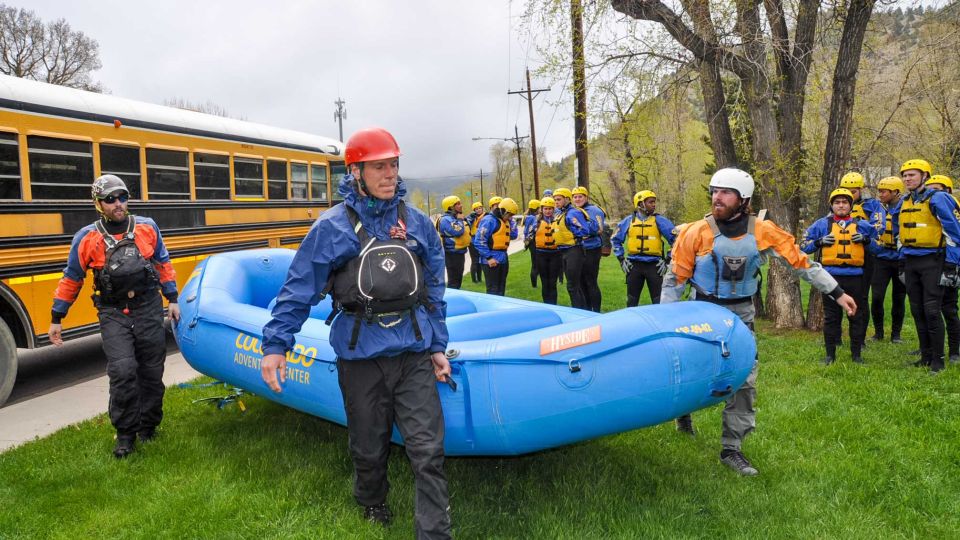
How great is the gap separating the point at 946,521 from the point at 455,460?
296 centimetres

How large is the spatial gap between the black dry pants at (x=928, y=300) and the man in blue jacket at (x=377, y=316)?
560 centimetres

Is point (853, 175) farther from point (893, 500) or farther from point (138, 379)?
point (138, 379)

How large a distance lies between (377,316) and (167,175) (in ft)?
20.2

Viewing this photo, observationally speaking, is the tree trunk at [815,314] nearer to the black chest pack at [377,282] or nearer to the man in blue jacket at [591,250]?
the man in blue jacket at [591,250]

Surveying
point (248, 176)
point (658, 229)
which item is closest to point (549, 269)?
point (658, 229)

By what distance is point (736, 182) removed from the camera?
4176 millimetres

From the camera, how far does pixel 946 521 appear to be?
3.60 meters

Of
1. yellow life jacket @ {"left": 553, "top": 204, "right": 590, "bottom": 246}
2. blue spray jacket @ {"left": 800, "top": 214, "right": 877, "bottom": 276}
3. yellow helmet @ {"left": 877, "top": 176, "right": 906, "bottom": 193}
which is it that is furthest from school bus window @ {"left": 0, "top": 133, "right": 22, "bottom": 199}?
yellow helmet @ {"left": 877, "top": 176, "right": 906, "bottom": 193}

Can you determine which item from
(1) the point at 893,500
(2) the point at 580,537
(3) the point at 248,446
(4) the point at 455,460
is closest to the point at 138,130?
(3) the point at 248,446

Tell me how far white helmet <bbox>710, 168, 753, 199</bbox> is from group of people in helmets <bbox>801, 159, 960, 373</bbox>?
10.8 feet

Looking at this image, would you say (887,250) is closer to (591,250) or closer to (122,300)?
(591,250)

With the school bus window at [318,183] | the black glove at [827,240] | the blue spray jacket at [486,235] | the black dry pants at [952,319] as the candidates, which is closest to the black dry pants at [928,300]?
the black dry pants at [952,319]

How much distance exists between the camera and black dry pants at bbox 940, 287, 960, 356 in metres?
6.80

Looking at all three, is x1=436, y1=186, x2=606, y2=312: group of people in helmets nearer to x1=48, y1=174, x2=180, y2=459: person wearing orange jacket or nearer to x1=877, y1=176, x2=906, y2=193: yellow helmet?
x1=877, y1=176, x2=906, y2=193: yellow helmet
